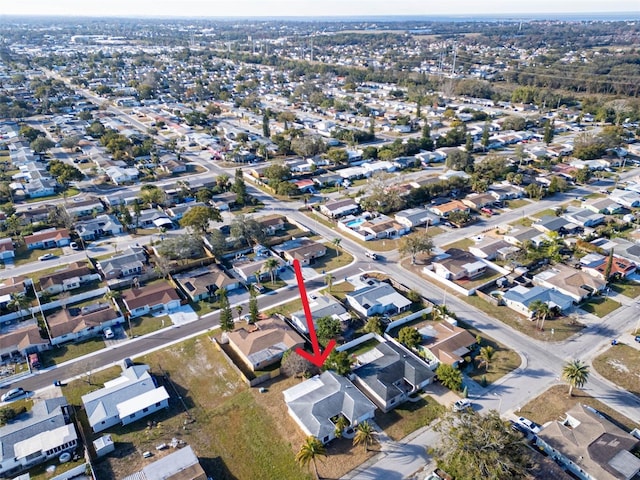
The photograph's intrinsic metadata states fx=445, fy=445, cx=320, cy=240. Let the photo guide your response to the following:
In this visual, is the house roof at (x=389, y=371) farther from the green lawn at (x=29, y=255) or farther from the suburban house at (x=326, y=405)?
the green lawn at (x=29, y=255)

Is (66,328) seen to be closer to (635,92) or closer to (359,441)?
(359,441)

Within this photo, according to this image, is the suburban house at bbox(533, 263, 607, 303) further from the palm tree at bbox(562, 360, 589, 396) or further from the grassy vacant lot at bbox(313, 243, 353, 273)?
the grassy vacant lot at bbox(313, 243, 353, 273)

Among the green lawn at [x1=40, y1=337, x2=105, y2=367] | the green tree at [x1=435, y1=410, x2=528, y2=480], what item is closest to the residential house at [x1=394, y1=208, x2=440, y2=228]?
the green tree at [x1=435, y1=410, x2=528, y2=480]

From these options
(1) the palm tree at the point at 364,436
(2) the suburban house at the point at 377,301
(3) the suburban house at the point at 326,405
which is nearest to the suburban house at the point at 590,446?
(1) the palm tree at the point at 364,436

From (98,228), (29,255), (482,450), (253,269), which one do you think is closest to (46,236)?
(29,255)

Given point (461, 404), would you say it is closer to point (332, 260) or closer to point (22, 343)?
point (332, 260)

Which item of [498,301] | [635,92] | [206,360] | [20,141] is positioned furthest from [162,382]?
[635,92]
